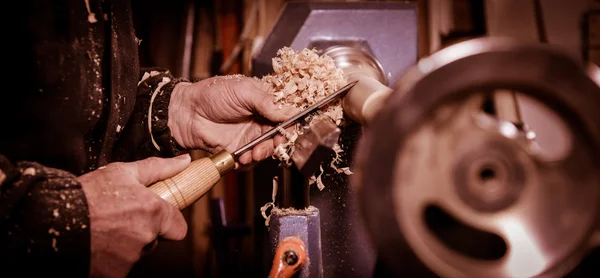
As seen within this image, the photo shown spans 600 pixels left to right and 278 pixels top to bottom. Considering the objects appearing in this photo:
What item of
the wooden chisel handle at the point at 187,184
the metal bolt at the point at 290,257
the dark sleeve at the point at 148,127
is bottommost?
the metal bolt at the point at 290,257

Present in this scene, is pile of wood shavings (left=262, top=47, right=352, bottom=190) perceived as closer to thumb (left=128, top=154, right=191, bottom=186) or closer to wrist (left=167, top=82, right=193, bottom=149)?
thumb (left=128, top=154, right=191, bottom=186)

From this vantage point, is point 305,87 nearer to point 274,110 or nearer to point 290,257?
point 274,110

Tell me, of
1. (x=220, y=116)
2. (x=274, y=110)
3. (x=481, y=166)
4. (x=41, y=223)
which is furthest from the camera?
(x=220, y=116)

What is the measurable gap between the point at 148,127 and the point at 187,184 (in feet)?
1.18

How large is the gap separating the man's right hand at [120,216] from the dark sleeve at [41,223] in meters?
0.02

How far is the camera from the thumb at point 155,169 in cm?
69

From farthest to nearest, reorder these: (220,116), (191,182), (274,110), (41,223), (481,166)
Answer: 1. (220,116)
2. (274,110)
3. (191,182)
4. (41,223)
5. (481,166)

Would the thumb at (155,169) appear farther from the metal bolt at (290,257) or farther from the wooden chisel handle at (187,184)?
the metal bolt at (290,257)

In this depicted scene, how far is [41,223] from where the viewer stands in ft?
1.89

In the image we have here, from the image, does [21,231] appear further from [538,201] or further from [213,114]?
[538,201]

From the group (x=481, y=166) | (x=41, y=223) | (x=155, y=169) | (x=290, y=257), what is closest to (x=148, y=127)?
(x=155, y=169)

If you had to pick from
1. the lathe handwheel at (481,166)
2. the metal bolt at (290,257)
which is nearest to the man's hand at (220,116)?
the metal bolt at (290,257)

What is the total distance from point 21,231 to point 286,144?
420mm

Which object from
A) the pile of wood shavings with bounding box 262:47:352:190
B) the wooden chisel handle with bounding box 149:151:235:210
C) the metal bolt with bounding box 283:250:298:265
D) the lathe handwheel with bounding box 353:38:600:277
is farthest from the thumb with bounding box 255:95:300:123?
the lathe handwheel with bounding box 353:38:600:277
